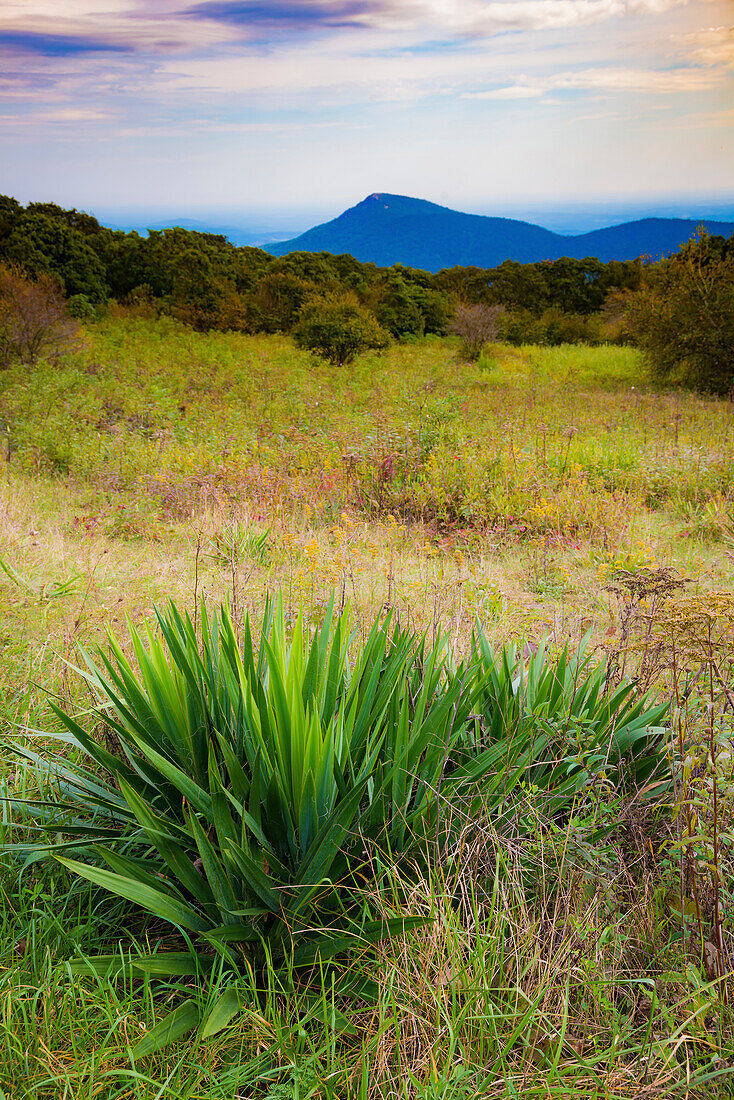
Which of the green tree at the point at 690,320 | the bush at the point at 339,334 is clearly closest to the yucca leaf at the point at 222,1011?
the green tree at the point at 690,320

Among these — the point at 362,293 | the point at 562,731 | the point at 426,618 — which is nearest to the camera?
the point at 562,731

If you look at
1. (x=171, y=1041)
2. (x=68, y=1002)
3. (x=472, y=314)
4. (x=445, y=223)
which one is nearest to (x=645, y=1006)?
(x=171, y=1041)

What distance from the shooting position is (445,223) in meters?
95.1

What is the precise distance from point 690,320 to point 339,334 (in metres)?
9.82

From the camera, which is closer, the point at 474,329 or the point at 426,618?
the point at 426,618

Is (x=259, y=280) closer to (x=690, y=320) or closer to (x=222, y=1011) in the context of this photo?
(x=690, y=320)

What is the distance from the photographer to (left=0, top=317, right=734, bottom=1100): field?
1.66 meters

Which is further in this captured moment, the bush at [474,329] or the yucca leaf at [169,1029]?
the bush at [474,329]

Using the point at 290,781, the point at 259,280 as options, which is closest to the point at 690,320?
the point at 290,781

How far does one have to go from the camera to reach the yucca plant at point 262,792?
6.07 ft

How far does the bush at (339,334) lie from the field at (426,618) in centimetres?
692

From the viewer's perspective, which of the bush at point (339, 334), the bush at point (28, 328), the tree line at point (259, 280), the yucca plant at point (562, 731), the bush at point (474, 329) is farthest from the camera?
the tree line at point (259, 280)

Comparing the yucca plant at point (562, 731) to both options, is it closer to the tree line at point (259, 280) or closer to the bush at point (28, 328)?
the bush at point (28, 328)

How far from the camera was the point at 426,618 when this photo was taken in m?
4.29
